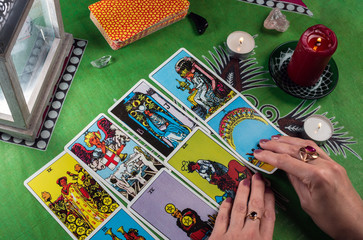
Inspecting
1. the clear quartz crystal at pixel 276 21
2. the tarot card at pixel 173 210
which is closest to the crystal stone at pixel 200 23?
the clear quartz crystal at pixel 276 21

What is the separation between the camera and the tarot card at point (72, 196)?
3.20 feet

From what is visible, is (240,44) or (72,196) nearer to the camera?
(72,196)

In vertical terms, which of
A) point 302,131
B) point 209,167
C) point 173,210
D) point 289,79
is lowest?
point 173,210

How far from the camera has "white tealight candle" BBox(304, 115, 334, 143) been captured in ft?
3.62

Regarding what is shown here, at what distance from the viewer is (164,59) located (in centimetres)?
118

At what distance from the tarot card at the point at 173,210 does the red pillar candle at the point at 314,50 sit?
439 mm

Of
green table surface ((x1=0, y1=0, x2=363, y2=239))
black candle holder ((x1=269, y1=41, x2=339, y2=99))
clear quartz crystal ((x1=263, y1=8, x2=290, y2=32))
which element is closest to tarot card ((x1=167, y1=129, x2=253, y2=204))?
green table surface ((x1=0, y1=0, x2=363, y2=239))

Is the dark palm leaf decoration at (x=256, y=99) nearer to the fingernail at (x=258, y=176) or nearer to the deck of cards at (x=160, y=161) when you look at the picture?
the deck of cards at (x=160, y=161)

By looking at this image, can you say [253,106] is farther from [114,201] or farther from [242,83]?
[114,201]

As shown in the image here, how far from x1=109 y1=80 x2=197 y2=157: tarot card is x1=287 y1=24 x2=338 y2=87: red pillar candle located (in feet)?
1.06

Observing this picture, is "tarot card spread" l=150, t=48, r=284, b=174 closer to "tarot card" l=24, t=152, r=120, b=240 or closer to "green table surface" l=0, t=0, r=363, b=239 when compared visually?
"green table surface" l=0, t=0, r=363, b=239

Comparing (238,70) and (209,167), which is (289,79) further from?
(209,167)

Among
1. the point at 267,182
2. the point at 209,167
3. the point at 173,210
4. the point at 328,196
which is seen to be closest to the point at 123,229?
the point at 173,210

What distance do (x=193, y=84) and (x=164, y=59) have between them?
11 centimetres
